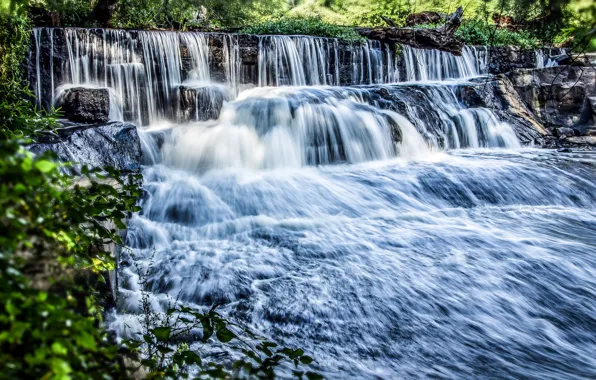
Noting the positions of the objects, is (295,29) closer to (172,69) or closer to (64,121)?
(172,69)

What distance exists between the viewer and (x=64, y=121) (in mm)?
7812

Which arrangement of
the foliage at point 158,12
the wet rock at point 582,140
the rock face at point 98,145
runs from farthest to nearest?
the foliage at point 158,12 → the wet rock at point 582,140 → the rock face at point 98,145

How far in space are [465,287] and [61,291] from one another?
4.32 meters

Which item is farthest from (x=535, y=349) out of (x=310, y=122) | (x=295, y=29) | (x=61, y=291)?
(x=295, y=29)

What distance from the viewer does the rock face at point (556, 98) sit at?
1294 cm

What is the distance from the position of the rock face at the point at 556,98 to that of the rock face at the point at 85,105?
37.5ft

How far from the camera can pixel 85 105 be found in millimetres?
8258

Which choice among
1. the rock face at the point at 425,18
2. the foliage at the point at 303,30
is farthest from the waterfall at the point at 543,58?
the foliage at the point at 303,30

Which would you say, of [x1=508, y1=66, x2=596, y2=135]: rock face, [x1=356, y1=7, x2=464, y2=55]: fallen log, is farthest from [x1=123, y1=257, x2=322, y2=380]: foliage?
[x1=508, y1=66, x2=596, y2=135]: rock face

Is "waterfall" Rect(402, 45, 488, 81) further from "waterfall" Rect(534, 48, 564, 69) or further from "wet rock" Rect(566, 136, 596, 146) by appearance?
"wet rock" Rect(566, 136, 596, 146)

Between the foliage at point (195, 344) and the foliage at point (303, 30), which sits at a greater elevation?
the foliage at point (303, 30)

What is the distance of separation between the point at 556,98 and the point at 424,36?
4422mm

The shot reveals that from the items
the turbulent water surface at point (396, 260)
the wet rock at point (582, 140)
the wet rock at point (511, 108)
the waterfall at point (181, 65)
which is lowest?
the turbulent water surface at point (396, 260)

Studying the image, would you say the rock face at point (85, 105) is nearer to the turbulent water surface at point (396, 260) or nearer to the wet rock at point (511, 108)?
the turbulent water surface at point (396, 260)
